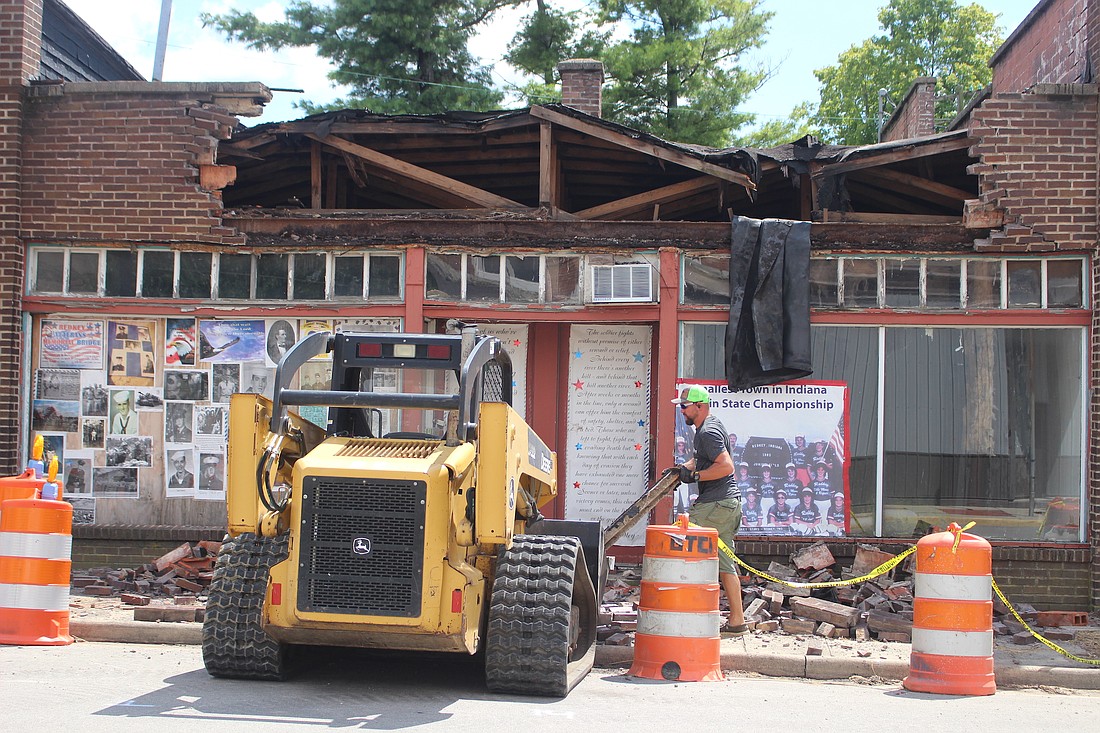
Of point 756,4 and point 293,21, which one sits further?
point 756,4

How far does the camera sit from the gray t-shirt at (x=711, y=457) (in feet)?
29.4

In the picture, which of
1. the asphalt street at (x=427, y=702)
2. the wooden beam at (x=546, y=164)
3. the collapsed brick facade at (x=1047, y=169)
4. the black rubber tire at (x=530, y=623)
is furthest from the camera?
the wooden beam at (x=546, y=164)

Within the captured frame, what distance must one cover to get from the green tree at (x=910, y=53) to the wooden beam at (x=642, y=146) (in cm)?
2733

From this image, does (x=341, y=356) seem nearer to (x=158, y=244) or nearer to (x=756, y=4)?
(x=158, y=244)

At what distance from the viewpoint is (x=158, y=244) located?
1179cm

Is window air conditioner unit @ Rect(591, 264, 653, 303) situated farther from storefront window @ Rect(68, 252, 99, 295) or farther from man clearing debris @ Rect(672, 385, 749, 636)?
storefront window @ Rect(68, 252, 99, 295)

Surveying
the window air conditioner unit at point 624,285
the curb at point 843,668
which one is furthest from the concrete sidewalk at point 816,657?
the window air conditioner unit at point 624,285

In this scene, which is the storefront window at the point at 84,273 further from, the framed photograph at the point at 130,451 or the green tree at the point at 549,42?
the green tree at the point at 549,42

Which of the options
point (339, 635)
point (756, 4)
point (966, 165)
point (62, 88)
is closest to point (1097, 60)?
point (966, 165)

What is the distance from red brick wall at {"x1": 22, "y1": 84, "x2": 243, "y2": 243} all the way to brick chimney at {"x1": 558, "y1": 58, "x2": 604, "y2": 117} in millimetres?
4553

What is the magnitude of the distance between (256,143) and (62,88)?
207 centimetres

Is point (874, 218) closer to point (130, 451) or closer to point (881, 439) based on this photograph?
point (881, 439)

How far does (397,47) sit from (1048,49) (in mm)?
17681

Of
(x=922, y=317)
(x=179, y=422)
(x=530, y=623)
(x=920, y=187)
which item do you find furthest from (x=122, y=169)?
(x=920, y=187)
